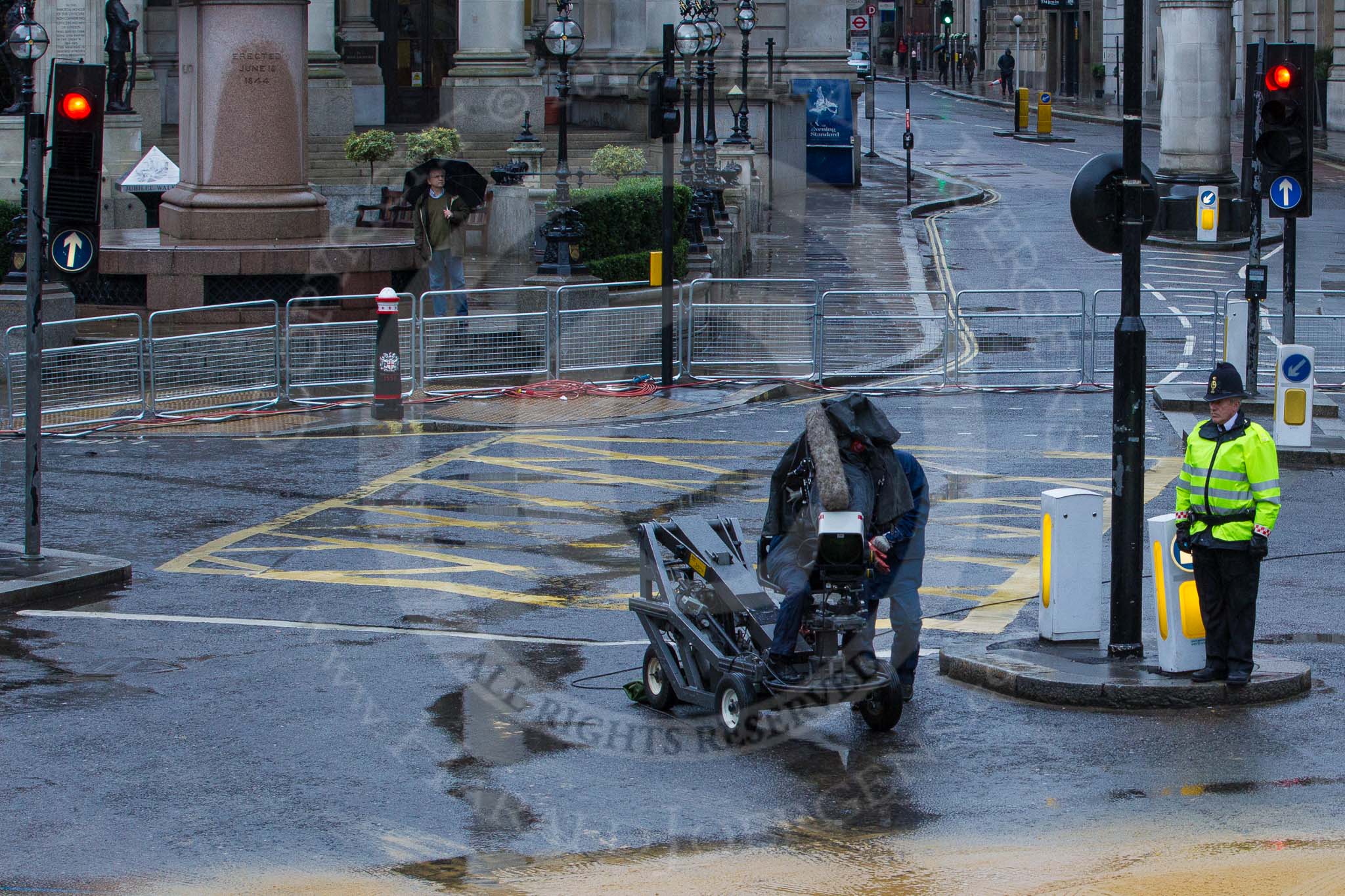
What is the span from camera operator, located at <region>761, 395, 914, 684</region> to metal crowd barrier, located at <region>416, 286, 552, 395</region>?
39.6 ft

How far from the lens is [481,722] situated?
9867 mm

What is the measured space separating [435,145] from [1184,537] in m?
27.9

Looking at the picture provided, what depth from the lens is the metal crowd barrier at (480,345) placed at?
859 inches

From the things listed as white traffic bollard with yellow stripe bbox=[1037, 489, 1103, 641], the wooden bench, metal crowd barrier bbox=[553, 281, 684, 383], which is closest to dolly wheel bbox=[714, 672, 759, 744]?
white traffic bollard with yellow stripe bbox=[1037, 489, 1103, 641]

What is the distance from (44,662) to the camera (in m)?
11.0

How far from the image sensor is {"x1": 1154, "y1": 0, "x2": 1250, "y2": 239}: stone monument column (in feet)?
127

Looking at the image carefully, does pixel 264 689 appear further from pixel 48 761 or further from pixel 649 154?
pixel 649 154

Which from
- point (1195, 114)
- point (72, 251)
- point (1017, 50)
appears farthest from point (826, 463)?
point (1017, 50)

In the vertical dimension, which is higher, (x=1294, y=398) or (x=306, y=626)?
(x=1294, y=398)

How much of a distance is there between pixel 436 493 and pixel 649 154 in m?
30.5

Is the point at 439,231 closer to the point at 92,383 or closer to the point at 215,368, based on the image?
the point at 215,368

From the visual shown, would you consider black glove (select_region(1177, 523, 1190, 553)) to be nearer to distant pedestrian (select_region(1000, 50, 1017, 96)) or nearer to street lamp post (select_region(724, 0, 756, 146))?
street lamp post (select_region(724, 0, 756, 146))

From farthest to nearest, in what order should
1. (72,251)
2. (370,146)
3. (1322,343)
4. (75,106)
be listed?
1. (370,146)
2. (1322,343)
3. (72,251)
4. (75,106)

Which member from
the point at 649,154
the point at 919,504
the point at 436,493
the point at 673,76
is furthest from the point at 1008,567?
the point at 649,154
